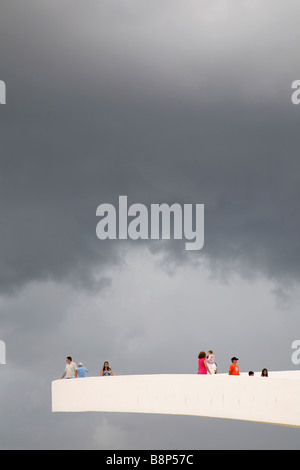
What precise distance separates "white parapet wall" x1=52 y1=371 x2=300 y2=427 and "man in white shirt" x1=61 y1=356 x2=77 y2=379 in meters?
0.53

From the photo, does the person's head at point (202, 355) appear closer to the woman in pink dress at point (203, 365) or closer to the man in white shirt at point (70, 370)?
the woman in pink dress at point (203, 365)

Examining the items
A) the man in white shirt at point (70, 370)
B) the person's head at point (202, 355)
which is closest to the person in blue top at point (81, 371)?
the man in white shirt at point (70, 370)

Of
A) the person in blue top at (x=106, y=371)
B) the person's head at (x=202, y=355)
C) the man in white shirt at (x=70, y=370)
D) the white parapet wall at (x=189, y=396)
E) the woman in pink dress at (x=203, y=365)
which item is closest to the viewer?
the white parapet wall at (x=189, y=396)

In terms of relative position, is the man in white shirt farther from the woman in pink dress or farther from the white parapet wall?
the woman in pink dress

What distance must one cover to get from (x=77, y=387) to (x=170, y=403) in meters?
5.18

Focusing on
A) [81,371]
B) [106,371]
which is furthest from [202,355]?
[81,371]

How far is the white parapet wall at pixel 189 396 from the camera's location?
27.5 metres

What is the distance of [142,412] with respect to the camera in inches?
1268

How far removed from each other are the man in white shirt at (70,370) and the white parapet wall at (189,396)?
528 mm

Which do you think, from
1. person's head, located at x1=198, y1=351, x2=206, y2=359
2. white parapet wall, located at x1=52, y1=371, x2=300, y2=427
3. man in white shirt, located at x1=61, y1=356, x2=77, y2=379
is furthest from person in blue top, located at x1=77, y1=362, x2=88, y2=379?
person's head, located at x1=198, y1=351, x2=206, y2=359

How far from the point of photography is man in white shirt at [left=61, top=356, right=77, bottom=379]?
35.2 meters

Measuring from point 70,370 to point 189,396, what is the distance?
7.16 metres

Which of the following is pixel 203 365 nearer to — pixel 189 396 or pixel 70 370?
pixel 189 396

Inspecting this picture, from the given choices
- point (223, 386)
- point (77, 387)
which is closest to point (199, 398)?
point (223, 386)
